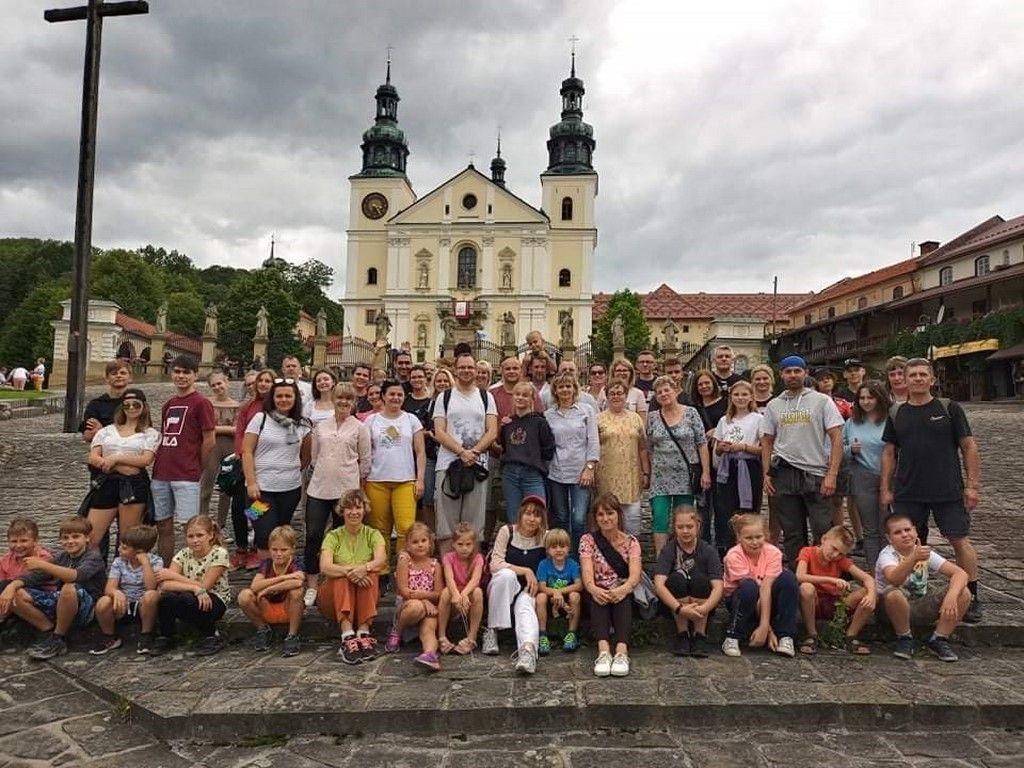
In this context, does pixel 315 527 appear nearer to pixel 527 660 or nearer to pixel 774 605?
pixel 527 660

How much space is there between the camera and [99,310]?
2970cm

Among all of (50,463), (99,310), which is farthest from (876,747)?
(99,310)

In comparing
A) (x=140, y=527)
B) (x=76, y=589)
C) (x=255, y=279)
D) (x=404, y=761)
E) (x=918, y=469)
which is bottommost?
(x=404, y=761)

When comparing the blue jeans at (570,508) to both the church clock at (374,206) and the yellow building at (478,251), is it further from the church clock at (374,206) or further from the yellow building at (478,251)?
the church clock at (374,206)

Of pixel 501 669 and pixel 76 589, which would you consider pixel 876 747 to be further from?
pixel 76 589

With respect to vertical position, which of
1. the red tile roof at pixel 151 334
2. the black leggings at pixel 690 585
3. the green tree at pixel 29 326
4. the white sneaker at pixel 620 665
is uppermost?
the green tree at pixel 29 326

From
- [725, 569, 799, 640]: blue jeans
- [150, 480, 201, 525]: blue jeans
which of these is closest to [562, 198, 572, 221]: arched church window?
[150, 480, 201, 525]: blue jeans

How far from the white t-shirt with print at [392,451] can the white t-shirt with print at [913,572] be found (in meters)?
3.24

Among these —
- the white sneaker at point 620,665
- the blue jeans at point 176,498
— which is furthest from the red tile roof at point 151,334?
the white sneaker at point 620,665

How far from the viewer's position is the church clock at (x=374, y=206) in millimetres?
54125

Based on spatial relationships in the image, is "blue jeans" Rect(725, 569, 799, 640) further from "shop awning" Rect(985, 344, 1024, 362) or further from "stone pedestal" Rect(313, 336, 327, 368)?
"stone pedestal" Rect(313, 336, 327, 368)

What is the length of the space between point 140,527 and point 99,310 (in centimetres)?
2959

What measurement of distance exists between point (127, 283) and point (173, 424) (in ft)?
185

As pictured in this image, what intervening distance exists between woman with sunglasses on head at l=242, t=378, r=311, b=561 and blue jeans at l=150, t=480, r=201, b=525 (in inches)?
15.6
